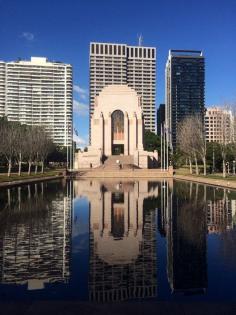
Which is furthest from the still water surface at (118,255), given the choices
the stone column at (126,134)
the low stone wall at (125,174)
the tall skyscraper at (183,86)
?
the tall skyscraper at (183,86)

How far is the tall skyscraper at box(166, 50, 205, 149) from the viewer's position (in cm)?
15988

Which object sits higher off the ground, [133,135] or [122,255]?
[133,135]

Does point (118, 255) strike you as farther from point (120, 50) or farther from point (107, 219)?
point (120, 50)

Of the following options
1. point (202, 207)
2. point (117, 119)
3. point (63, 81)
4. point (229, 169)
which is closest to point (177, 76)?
point (63, 81)

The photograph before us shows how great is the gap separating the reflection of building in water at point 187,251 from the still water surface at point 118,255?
0.07 feet

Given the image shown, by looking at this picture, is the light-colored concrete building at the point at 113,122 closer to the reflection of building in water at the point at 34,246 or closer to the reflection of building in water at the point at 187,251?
the reflection of building in water at the point at 34,246

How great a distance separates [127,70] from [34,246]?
161906 mm

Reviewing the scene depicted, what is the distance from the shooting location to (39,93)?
161000 millimetres

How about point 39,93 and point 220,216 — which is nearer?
point 220,216

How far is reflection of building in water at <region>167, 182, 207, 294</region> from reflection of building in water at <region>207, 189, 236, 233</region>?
0.38 m

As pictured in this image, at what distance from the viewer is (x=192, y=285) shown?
8.76m

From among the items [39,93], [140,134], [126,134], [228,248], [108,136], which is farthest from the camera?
[39,93]

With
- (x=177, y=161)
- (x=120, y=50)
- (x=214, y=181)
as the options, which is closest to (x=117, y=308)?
(x=214, y=181)

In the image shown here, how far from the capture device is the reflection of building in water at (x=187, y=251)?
892 centimetres
